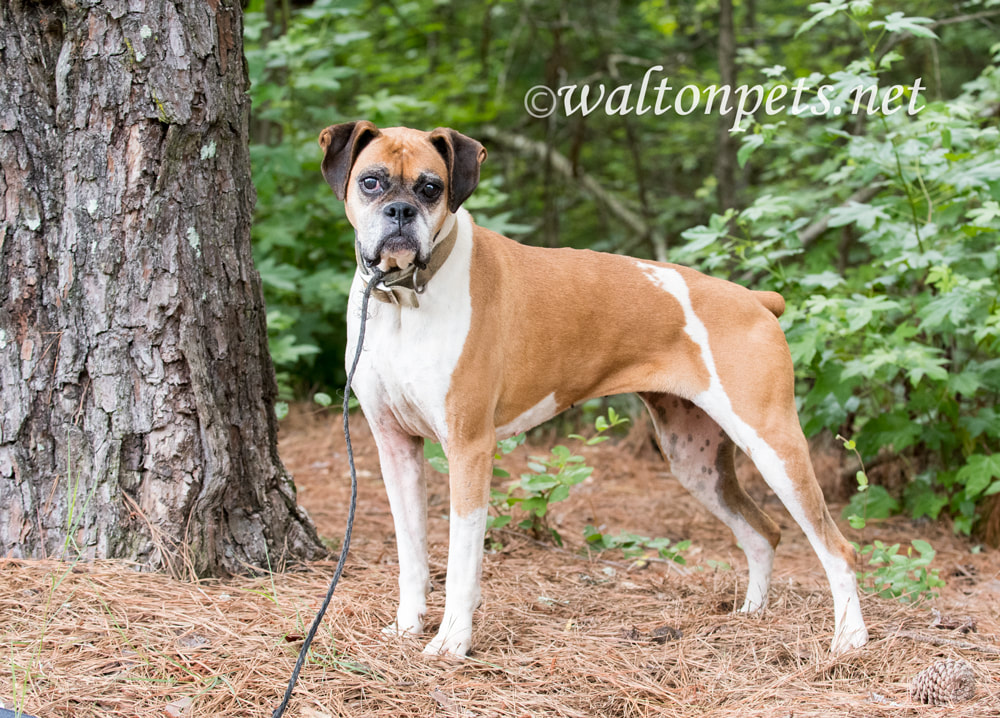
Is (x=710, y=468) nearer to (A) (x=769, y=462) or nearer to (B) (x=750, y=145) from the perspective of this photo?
(A) (x=769, y=462)

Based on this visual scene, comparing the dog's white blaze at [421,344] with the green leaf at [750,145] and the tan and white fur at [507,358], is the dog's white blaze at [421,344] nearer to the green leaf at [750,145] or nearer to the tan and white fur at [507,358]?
the tan and white fur at [507,358]

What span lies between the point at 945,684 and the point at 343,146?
8.81ft

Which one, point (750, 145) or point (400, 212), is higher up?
point (400, 212)

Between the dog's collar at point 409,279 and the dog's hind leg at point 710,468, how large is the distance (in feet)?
4.68

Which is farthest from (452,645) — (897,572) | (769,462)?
(897,572)

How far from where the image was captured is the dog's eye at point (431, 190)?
2857mm

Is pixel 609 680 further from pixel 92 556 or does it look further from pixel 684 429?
pixel 92 556

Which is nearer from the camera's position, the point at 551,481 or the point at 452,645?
the point at 452,645

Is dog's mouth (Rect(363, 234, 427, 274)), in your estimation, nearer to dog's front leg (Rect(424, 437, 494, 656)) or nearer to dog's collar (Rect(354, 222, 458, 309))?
dog's collar (Rect(354, 222, 458, 309))

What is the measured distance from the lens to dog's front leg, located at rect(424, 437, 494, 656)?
9.95 ft

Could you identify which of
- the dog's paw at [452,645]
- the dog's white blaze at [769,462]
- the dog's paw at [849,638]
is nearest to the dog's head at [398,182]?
the dog's white blaze at [769,462]

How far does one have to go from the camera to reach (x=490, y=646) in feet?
10.3

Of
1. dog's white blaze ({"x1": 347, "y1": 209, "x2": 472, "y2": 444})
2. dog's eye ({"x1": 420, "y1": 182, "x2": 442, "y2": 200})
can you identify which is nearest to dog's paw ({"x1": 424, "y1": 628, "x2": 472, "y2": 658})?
dog's white blaze ({"x1": 347, "y1": 209, "x2": 472, "y2": 444})

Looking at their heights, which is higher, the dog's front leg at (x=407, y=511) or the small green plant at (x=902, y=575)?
the dog's front leg at (x=407, y=511)
